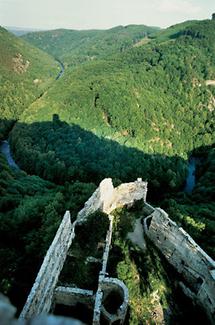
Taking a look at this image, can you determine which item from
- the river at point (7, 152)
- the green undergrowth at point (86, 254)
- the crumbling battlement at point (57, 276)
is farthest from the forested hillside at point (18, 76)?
the green undergrowth at point (86, 254)

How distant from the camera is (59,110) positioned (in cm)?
8969

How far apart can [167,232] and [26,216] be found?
43.1 feet

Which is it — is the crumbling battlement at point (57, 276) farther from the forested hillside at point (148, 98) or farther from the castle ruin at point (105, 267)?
the forested hillside at point (148, 98)

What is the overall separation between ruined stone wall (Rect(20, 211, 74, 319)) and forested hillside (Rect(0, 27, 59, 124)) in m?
83.4

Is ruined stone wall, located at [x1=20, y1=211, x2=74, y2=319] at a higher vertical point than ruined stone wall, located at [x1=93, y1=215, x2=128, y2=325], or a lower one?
higher

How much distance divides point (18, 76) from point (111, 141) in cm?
6639

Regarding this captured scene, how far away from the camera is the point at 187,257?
81.7 ft

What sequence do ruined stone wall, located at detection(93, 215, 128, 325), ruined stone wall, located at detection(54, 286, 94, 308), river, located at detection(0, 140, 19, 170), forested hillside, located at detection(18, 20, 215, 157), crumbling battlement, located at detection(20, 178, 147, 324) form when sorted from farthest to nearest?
forested hillside, located at detection(18, 20, 215, 157) → river, located at detection(0, 140, 19, 170) → ruined stone wall, located at detection(54, 286, 94, 308) → ruined stone wall, located at detection(93, 215, 128, 325) → crumbling battlement, located at detection(20, 178, 147, 324)

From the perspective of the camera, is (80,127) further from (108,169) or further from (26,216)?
(26,216)

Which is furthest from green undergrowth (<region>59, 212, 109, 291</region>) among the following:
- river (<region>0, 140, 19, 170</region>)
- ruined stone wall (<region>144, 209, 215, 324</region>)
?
river (<region>0, 140, 19, 170</region>)

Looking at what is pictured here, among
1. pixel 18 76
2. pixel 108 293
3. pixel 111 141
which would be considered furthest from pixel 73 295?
pixel 18 76

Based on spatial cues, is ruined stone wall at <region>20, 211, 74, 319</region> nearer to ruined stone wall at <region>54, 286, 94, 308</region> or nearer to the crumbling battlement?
the crumbling battlement

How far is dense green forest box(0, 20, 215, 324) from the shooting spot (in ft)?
85.6

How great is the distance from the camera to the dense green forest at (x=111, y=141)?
85.6 ft
